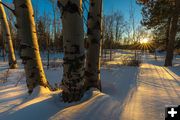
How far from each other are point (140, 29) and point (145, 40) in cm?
220

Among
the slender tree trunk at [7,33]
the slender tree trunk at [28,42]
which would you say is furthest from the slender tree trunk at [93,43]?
the slender tree trunk at [7,33]

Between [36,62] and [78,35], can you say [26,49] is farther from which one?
[78,35]

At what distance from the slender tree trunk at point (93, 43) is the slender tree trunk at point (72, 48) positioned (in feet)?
4.39

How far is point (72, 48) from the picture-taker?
3.42 metres

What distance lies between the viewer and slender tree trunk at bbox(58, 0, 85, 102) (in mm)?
3342

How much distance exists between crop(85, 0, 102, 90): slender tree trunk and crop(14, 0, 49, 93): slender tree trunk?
1206 mm

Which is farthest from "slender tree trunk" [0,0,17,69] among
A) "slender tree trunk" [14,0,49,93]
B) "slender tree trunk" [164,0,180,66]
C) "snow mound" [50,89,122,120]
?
"slender tree trunk" [164,0,180,66]

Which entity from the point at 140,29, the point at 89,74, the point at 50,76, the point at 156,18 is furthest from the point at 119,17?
the point at 89,74

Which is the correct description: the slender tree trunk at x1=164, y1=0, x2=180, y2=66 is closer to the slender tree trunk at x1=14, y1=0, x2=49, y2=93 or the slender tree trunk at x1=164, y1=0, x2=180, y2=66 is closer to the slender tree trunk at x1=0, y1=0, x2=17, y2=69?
the slender tree trunk at x1=0, y1=0, x2=17, y2=69

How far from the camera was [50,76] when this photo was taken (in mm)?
8164

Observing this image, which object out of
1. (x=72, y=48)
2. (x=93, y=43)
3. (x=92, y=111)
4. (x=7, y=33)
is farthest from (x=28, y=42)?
(x=7, y=33)

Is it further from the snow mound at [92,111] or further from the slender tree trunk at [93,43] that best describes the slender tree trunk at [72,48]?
the slender tree trunk at [93,43]

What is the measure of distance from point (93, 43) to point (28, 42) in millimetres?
1556

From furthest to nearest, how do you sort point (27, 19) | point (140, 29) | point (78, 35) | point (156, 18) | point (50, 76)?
point (140, 29)
point (156, 18)
point (50, 76)
point (27, 19)
point (78, 35)
